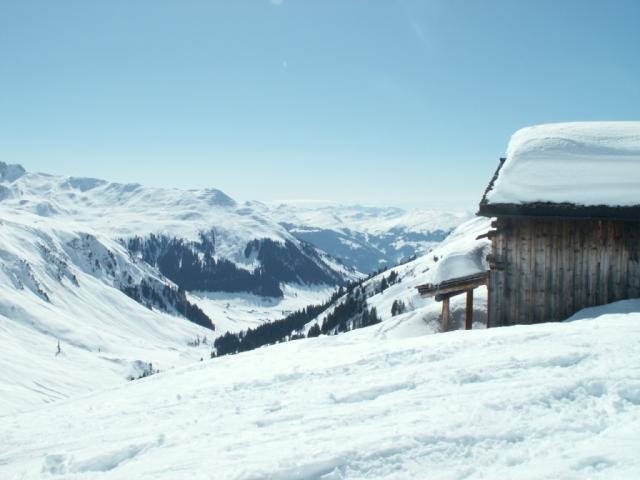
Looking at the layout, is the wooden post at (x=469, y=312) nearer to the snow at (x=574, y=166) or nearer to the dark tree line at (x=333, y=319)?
the snow at (x=574, y=166)

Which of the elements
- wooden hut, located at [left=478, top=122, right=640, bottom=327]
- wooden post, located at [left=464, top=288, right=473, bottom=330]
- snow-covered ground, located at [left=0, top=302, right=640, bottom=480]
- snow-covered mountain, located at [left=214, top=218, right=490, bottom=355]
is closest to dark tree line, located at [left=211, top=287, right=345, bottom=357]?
snow-covered mountain, located at [left=214, top=218, right=490, bottom=355]

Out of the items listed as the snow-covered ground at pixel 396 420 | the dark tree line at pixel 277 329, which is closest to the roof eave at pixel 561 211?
the snow-covered ground at pixel 396 420

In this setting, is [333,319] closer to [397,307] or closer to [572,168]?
[397,307]

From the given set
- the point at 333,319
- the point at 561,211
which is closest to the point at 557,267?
the point at 561,211

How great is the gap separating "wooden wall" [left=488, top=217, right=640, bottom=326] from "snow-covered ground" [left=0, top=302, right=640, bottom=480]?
10.9 feet

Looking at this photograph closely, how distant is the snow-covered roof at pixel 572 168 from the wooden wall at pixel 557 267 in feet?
2.78

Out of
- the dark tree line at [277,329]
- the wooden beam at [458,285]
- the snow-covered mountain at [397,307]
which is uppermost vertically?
the wooden beam at [458,285]

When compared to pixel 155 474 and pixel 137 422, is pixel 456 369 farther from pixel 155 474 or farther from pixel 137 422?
pixel 137 422

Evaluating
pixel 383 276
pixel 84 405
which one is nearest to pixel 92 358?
pixel 383 276

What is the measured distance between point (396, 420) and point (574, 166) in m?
11.9

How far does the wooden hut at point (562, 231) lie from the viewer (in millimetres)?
14297

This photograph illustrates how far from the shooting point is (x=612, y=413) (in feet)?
21.5

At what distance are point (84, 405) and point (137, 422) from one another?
17.6ft

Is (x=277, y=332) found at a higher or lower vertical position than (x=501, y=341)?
lower
